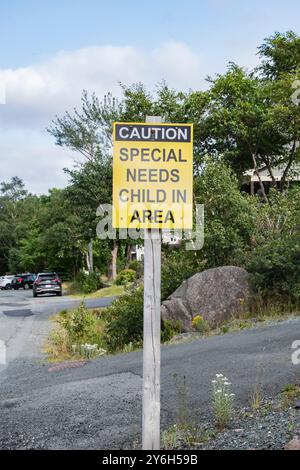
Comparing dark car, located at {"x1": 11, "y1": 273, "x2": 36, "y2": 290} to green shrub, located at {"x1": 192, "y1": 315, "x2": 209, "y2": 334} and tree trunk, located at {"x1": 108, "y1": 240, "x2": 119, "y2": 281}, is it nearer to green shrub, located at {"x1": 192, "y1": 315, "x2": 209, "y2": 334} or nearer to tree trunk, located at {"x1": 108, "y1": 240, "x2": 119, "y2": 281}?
tree trunk, located at {"x1": 108, "y1": 240, "x2": 119, "y2": 281}

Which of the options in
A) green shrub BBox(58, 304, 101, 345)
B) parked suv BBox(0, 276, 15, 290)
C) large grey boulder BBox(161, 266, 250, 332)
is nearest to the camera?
large grey boulder BBox(161, 266, 250, 332)

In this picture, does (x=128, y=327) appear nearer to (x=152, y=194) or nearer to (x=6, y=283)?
(x=152, y=194)

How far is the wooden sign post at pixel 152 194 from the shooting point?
4801 mm

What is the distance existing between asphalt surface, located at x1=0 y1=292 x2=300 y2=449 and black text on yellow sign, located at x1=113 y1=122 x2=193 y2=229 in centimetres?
218

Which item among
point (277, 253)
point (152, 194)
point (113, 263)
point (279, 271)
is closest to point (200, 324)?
point (279, 271)

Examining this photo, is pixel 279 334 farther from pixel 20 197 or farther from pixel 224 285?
pixel 20 197

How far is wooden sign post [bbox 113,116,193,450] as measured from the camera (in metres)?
4.80

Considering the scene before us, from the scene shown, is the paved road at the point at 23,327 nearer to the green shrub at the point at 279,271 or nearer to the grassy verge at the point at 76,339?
the grassy verge at the point at 76,339

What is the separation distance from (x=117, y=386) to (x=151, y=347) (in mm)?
3960

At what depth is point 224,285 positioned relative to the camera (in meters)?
14.9

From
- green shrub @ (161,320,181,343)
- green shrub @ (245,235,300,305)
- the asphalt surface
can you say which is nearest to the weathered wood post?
the asphalt surface

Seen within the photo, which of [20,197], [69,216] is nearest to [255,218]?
Result: [69,216]

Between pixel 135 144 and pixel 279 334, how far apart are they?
7.24 meters

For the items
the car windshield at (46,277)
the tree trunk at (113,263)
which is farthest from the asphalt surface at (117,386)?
the tree trunk at (113,263)
